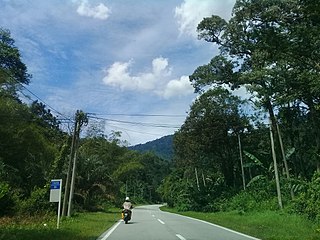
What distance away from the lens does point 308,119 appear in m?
34.3

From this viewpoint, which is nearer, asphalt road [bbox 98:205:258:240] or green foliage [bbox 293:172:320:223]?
asphalt road [bbox 98:205:258:240]

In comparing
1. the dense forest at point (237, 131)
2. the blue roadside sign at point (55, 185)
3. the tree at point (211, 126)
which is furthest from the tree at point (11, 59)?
the blue roadside sign at point (55, 185)

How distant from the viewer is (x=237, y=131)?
4409cm

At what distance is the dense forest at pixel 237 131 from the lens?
1725 centimetres

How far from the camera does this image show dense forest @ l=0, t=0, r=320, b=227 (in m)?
17.2

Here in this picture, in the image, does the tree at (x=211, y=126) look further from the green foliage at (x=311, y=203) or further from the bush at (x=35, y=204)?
the bush at (x=35, y=204)

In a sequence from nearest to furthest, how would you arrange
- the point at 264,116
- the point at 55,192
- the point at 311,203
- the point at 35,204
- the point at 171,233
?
the point at 171,233, the point at 55,192, the point at 311,203, the point at 35,204, the point at 264,116

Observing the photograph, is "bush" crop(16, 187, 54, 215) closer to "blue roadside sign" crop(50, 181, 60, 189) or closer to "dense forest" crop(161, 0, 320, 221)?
"blue roadside sign" crop(50, 181, 60, 189)

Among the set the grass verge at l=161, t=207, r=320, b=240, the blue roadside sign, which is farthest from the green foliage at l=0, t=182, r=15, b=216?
the grass verge at l=161, t=207, r=320, b=240

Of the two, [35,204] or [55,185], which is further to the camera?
[35,204]

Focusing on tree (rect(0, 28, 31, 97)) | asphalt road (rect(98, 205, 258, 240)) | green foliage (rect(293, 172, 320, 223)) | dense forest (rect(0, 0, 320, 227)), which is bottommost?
asphalt road (rect(98, 205, 258, 240))

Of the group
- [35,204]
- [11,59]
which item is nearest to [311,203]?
[35,204]

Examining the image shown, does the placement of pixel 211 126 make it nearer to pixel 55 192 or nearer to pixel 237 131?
pixel 237 131

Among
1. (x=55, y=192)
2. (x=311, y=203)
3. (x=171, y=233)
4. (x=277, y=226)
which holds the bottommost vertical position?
(x=171, y=233)
